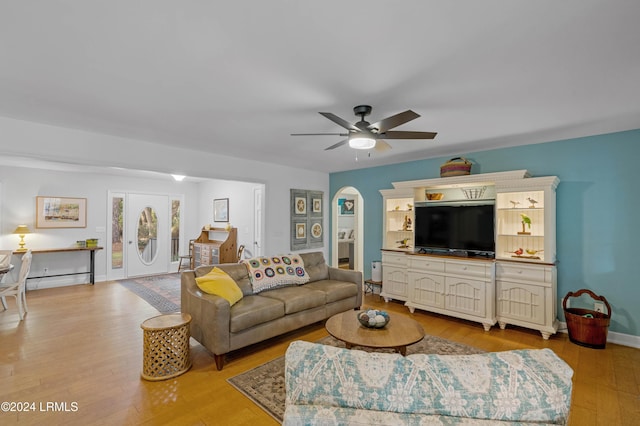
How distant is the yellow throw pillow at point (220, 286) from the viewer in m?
3.20

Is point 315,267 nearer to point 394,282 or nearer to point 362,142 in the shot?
point 394,282

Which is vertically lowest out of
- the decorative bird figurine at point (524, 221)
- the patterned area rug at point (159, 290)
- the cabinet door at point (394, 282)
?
the patterned area rug at point (159, 290)

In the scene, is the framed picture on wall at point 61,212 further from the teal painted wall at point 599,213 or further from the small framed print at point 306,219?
the teal painted wall at point 599,213

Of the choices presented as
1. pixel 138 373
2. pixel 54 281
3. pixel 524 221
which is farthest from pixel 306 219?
pixel 54 281

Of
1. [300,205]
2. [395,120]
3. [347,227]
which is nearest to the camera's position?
[395,120]

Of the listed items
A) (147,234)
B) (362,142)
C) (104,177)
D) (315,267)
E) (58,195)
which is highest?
(104,177)

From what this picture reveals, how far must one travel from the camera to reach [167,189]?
306 inches

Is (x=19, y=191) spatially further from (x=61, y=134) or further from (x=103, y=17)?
(x=103, y=17)

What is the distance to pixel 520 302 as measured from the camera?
3848mm

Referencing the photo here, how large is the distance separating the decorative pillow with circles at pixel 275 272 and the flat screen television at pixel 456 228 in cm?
198

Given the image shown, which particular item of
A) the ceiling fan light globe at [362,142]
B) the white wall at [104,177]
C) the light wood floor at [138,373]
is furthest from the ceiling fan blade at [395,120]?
the white wall at [104,177]

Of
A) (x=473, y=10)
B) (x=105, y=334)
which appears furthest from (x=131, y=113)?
(x=473, y=10)

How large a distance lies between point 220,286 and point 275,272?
0.98 meters

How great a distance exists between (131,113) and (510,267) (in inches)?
184
